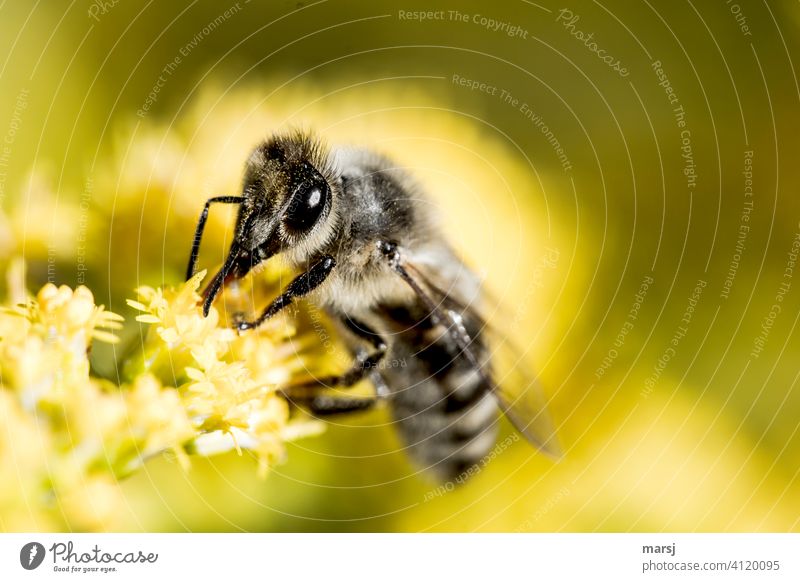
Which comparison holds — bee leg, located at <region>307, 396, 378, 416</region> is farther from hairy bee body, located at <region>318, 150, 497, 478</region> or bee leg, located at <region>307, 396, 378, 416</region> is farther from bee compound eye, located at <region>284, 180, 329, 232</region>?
bee compound eye, located at <region>284, 180, 329, 232</region>

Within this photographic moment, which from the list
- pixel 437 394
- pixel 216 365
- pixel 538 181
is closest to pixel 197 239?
pixel 216 365

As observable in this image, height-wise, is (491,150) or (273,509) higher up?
(491,150)

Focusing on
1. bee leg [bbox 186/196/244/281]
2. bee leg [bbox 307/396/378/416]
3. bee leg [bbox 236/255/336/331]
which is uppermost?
bee leg [bbox 186/196/244/281]

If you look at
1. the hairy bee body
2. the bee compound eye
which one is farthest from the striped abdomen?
the bee compound eye

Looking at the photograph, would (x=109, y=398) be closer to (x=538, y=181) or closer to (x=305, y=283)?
(x=305, y=283)

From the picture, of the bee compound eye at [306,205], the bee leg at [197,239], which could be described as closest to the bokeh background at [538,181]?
the bee leg at [197,239]

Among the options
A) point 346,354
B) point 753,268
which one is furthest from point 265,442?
point 753,268
